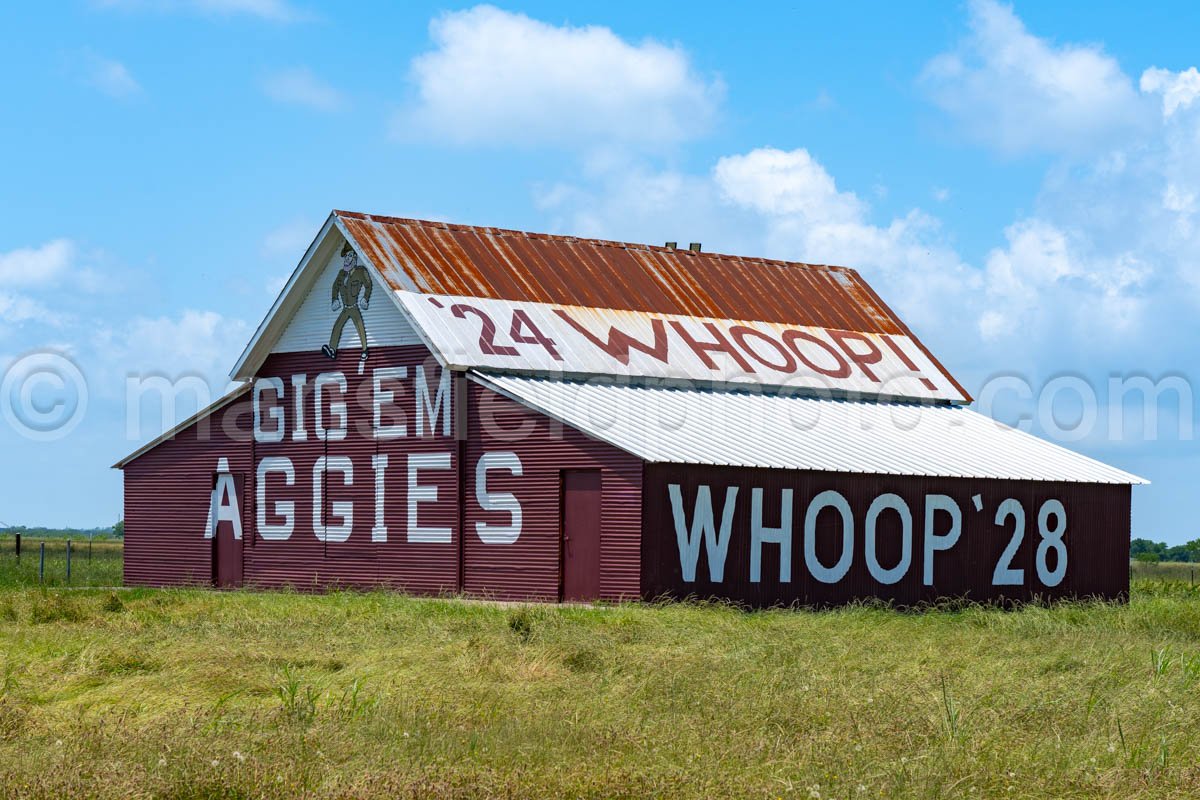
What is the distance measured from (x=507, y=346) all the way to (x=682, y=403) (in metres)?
3.43

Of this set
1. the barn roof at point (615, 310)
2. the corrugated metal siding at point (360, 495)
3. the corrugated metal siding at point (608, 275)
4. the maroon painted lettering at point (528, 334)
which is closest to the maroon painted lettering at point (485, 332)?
the barn roof at point (615, 310)

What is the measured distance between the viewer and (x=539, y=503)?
2923 centimetres

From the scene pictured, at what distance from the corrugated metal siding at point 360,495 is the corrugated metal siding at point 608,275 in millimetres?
2268

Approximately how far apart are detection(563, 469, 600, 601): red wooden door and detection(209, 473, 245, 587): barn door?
9.94m

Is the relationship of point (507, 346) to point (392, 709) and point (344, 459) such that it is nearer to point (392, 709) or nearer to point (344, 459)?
point (344, 459)

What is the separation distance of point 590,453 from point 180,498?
12.9 m

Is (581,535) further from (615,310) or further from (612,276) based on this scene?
(612,276)

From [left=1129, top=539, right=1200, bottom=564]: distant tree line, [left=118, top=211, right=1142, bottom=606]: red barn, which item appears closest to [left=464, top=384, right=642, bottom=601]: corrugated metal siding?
[left=118, top=211, right=1142, bottom=606]: red barn

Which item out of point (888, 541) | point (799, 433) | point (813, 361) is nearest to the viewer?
point (888, 541)

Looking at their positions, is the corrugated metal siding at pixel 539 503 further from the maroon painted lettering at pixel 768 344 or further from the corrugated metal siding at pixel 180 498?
the maroon painted lettering at pixel 768 344

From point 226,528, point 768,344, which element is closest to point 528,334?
point 768,344

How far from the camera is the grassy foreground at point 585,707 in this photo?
1204cm

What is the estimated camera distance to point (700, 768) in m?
12.5

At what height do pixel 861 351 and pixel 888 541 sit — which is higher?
pixel 861 351
